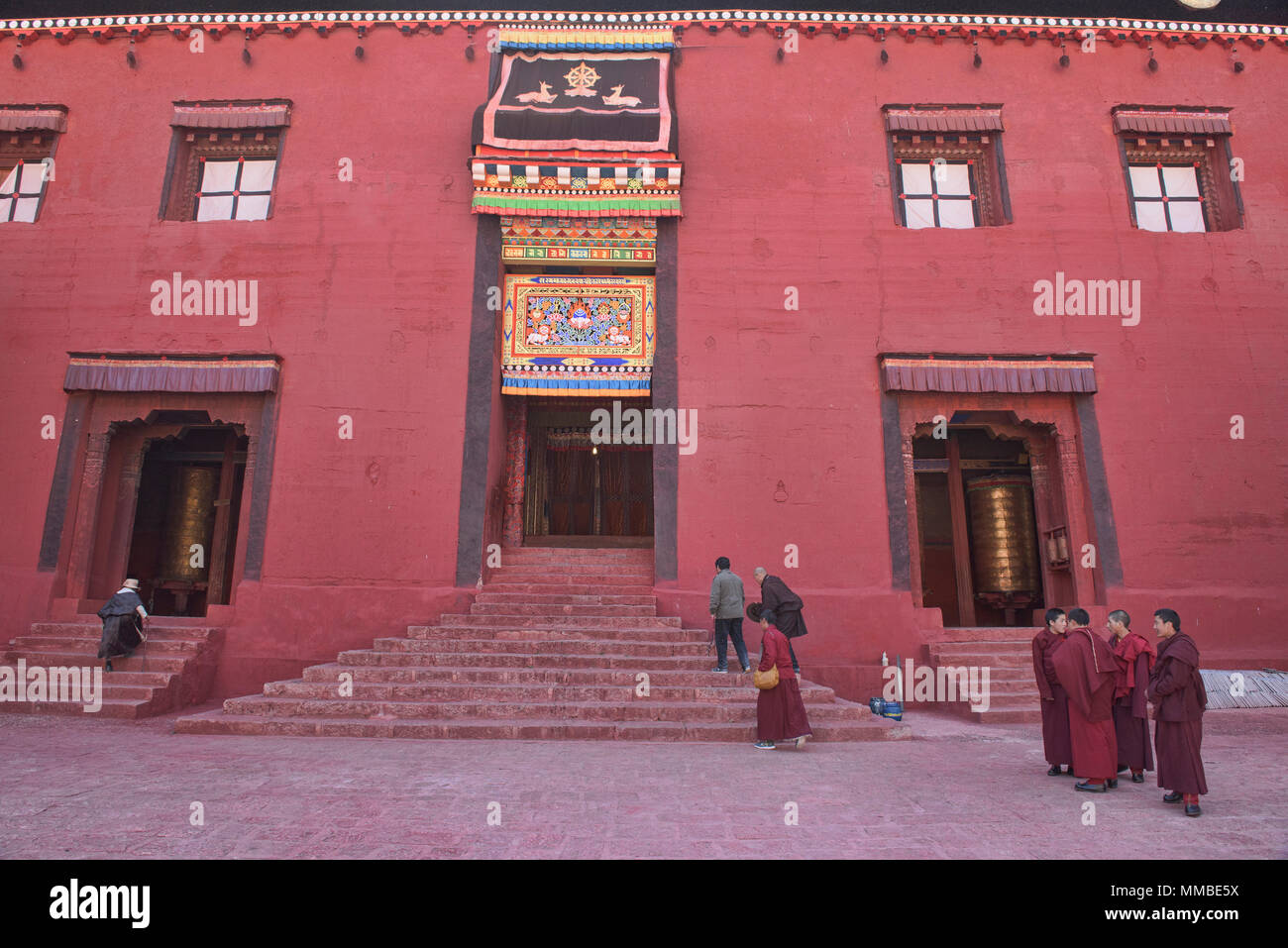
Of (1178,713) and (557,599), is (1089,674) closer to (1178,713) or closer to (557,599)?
(1178,713)

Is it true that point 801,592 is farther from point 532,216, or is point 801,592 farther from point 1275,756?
point 532,216

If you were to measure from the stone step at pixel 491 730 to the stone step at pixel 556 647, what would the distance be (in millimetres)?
1388

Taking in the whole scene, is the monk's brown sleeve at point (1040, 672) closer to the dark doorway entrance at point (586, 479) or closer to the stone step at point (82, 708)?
the dark doorway entrance at point (586, 479)

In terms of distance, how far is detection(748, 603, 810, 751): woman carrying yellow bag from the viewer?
6.15 meters

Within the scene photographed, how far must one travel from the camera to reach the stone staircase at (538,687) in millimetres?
6582

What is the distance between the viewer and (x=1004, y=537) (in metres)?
12.6

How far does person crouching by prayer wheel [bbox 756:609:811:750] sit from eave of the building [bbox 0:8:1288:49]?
9581mm

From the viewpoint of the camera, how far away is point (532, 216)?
10.1m

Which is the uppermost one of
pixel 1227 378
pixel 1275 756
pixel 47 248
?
pixel 47 248

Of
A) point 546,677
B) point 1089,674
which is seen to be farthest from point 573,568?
point 1089,674

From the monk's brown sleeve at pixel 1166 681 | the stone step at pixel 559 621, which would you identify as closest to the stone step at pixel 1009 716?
the monk's brown sleeve at pixel 1166 681

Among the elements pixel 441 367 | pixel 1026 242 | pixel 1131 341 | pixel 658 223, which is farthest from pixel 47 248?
pixel 1131 341

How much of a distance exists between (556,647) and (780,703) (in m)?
2.85

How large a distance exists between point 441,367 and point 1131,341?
31.4 feet
